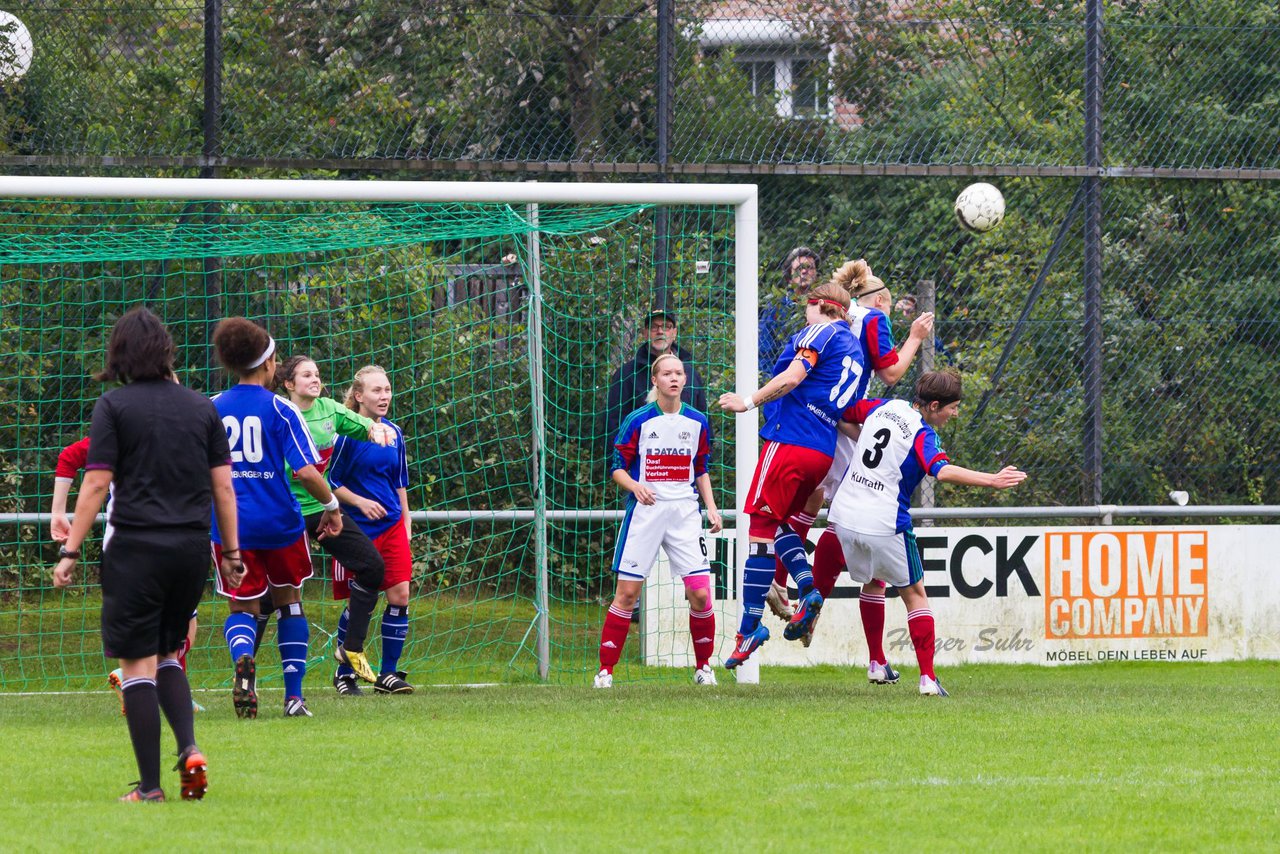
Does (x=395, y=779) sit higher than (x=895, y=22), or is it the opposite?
(x=895, y=22)

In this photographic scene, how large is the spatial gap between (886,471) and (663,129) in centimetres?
352

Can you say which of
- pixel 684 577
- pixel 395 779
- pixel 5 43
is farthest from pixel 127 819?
pixel 5 43

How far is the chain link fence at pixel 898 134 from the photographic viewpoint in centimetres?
1090

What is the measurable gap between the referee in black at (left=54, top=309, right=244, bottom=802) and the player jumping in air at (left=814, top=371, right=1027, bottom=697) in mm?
3982

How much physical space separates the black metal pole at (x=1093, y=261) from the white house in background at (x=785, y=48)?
1.65 m

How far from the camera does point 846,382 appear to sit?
29.7ft

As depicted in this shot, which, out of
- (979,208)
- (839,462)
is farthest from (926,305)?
(839,462)

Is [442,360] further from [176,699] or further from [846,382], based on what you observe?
[176,699]

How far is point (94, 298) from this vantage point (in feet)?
34.8

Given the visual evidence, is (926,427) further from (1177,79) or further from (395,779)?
(1177,79)

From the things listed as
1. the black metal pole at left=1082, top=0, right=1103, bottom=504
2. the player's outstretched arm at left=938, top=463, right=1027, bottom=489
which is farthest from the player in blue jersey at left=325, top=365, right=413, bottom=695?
the black metal pole at left=1082, top=0, right=1103, bottom=504

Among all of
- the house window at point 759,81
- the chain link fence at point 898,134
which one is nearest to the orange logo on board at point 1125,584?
the chain link fence at point 898,134

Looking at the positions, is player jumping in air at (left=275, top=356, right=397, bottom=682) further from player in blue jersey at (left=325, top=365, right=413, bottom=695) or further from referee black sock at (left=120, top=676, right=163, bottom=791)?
referee black sock at (left=120, top=676, right=163, bottom=791)

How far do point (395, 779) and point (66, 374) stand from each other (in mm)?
5496
